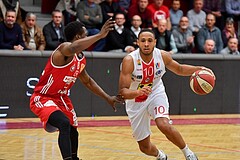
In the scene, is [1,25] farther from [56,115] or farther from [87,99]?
[56,115]

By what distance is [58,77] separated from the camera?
26.2ft

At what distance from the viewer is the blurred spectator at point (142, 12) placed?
15922 millimetres

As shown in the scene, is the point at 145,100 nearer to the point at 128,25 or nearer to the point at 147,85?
the point at 147,85

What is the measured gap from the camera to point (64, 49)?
25.5 ft

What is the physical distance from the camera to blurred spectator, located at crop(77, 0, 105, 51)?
15.1 metres

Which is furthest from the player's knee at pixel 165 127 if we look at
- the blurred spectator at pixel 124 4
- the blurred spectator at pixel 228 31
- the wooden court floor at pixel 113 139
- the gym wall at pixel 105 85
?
the blurred spectator at pixel 228 31

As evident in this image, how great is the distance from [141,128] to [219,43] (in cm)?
834

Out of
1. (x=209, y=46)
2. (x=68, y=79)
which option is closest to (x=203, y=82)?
(x=68, y=79)

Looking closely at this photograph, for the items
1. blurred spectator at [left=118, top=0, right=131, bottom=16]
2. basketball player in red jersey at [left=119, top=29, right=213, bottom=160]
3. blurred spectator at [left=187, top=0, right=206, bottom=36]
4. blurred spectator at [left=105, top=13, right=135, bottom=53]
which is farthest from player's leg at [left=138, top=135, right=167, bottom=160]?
blurred spectator at [left=187, top=0, right=206, bottom=36]

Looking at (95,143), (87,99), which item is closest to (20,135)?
(95,143)

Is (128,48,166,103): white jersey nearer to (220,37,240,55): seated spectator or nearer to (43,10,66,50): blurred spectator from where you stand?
(43,10,66,50): blurred spectator

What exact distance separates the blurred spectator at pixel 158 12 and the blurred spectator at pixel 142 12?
0.13 metres

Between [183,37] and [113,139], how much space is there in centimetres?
553

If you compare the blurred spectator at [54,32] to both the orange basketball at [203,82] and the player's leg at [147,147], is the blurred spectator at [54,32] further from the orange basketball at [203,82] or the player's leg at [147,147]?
the orange basketball at [203,82]
